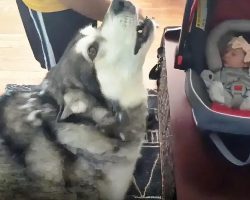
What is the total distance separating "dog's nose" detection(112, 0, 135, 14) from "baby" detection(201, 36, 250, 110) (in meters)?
0.30

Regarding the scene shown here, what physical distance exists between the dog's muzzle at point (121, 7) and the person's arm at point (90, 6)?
4.1 inches

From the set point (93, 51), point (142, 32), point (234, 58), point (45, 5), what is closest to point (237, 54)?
point (234, 58)

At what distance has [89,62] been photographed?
116 cm

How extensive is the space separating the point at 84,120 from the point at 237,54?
1.67ft

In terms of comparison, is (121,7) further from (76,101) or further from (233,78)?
(233,78)

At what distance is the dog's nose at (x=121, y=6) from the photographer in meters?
1.17

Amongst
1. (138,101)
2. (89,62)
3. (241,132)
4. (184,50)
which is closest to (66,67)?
(89,62)

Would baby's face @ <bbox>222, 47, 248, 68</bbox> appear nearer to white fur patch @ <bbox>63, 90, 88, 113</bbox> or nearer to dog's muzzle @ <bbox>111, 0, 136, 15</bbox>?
dog's muzzle @ <bbox>111, 0, 136, 15</bbox>

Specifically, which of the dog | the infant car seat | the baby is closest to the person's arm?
the dog

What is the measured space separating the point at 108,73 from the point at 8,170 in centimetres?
40

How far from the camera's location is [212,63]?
129 cm

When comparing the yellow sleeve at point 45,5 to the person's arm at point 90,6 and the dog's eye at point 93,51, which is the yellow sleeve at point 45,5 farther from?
the dog's eye at point 93,51

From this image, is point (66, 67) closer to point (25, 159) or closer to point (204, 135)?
point (25, 159)

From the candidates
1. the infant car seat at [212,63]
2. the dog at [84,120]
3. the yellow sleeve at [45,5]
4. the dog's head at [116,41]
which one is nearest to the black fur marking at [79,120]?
the dog at [84,120]
